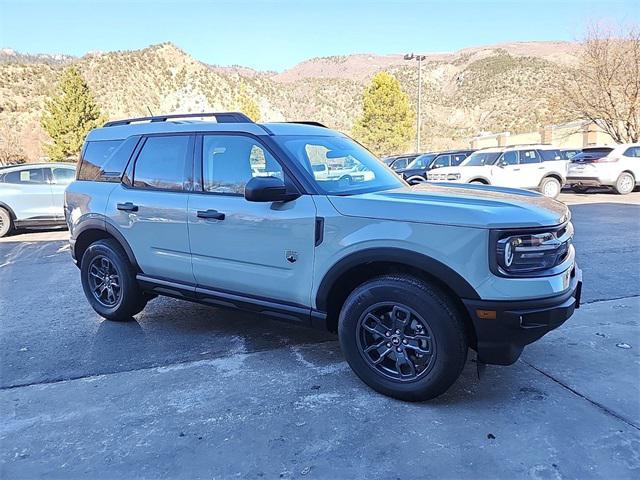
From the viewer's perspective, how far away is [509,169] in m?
14.9

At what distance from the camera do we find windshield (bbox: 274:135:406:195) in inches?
141

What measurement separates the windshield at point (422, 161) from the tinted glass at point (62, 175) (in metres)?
11.2

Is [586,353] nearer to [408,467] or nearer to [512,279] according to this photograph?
[512,279]

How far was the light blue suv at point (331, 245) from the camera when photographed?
2.85 m

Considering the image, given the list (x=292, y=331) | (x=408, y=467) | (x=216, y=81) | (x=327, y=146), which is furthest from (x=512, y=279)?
(x=216, y=81)

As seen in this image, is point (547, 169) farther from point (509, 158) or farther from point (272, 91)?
point (272, 91)

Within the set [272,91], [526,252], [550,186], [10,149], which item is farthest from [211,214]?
[272,91]

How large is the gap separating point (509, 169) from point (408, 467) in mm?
13925

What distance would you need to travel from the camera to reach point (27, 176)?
10680 mm

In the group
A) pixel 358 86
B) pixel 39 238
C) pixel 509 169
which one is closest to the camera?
Result: pixel 39 238

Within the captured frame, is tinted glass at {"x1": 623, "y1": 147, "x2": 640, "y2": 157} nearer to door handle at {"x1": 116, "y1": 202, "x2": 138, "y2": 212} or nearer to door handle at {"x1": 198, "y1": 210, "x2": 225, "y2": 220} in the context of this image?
door handle at {"x1": 198, "y1": 210, "x2": 225, "y2": 220}

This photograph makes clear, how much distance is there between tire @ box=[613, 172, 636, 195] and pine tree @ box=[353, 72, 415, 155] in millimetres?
19940

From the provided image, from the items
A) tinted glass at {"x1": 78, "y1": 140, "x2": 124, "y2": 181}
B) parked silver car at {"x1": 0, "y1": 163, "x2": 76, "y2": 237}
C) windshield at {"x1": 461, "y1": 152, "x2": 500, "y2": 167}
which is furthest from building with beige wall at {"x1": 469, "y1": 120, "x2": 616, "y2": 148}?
tinted glass at {"x1": 78, "y1": 140, "x2": 124, "y2": 181}

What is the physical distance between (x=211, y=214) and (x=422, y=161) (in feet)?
49.1
